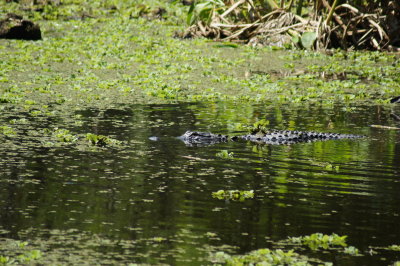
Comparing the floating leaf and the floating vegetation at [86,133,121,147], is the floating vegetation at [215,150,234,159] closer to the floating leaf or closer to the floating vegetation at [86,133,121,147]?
the floating vegetation at [86,133,121,147]

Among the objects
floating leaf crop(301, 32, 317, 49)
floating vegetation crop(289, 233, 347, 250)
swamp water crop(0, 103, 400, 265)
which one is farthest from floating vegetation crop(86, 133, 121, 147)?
floating leaf crop(301, 32, 317, 49)

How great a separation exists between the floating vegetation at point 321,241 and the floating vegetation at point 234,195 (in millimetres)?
1067

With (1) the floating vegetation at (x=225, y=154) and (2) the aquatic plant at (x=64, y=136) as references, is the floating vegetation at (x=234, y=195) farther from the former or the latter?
(2) the aquatic plant at (x=64, y=136)

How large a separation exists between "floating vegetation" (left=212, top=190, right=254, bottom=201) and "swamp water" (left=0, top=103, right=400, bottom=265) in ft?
0.21

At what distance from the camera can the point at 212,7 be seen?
1819 cm

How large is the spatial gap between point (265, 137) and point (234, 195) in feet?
8.90

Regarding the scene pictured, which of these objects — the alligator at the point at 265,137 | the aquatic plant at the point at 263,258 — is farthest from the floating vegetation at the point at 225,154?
the aquatic plant at the point at 263,258

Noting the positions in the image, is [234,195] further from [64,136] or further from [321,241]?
[64,136]

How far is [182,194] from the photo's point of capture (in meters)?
5.65

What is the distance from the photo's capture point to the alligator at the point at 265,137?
315 inches

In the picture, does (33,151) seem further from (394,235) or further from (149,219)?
(394,235)

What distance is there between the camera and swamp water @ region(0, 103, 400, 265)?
14.7 ft

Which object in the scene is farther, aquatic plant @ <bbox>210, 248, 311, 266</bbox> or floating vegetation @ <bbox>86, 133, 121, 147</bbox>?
floating vegetation @ <bbox>86, 133, 121, 147</bbox>

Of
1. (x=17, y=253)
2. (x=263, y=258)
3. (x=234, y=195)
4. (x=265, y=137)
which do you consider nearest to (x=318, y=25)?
(x=265, y=137)
